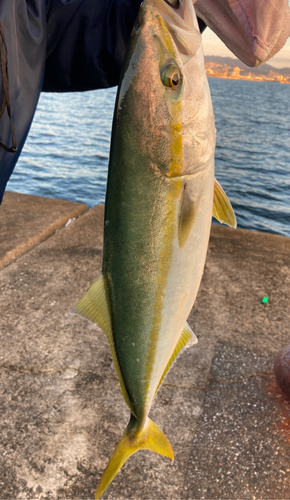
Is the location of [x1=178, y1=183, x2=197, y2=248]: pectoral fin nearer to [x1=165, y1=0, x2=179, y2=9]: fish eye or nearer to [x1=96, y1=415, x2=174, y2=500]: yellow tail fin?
[x1=165, y1=0, x2=179, y2=9]: fish eye

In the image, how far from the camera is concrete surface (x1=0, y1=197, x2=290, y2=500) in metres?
2.24

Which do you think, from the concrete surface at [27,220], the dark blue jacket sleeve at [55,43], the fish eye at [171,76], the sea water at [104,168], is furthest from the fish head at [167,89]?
the sea water at [104,168]

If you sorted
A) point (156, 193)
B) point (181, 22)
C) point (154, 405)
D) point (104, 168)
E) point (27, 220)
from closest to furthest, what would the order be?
point (181, 22), point (156, 193), point (154, 405), point (27, 220), point (104, 168)

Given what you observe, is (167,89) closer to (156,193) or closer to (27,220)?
Result: (156,193)

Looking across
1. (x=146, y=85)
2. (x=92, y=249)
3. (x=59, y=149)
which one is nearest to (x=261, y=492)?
(x=146, y=85)

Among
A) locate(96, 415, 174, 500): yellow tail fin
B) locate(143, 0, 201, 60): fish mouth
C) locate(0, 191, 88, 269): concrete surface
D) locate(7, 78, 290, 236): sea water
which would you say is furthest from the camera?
locate(7, 78, 290, 236): sea water

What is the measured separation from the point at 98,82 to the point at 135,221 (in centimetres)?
110

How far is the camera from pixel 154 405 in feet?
8.83

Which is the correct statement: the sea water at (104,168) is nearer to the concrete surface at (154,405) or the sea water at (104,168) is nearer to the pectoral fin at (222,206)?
the concrete surface at (154,405)

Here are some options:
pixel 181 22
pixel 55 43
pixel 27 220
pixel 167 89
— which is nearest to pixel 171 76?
pixel 167 89

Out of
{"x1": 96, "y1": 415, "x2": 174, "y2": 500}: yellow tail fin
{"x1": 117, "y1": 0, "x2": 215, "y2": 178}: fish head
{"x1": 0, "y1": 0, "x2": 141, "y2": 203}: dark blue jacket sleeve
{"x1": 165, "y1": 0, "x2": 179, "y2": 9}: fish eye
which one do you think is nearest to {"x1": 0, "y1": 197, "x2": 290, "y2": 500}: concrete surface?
{"x1": 96, "y1": 415, "x2": 174, "y2": 500}: yellow tail fin

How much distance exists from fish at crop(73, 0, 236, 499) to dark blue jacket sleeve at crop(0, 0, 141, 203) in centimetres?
82

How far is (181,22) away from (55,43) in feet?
3.55

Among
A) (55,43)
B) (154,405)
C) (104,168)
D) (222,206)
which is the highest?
(55,43)
